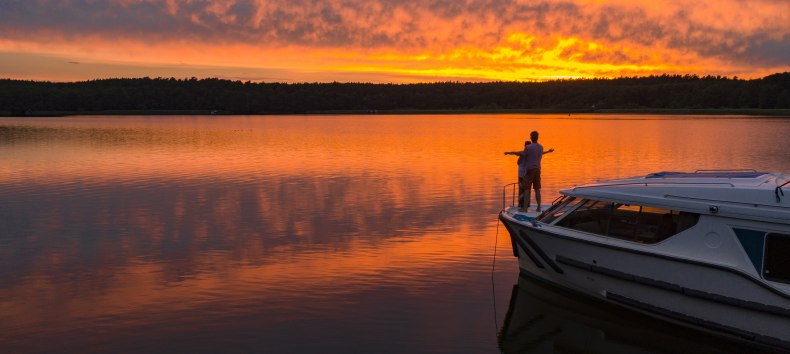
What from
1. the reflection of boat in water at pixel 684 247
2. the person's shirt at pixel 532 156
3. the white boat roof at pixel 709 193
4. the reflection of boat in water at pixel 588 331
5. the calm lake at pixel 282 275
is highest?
the person's shirt at pixel 532 156

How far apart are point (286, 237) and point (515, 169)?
22165 millimetres

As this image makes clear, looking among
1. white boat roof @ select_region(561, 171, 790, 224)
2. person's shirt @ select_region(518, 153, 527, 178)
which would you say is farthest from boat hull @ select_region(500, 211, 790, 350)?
person's shirt @ select_region(518, 153, 527, 178)

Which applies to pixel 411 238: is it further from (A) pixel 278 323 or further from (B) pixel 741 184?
(B) pixel 741 184

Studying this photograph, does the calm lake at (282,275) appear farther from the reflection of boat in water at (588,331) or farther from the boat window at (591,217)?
the boat window at (591,217)

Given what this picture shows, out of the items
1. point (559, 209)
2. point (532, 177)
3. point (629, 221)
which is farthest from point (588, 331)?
point (532, 177)

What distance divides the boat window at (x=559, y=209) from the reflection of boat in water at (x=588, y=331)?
170cm

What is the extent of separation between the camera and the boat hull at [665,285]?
1190cm

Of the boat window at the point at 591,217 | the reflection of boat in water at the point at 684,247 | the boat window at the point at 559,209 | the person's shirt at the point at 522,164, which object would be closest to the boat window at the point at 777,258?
the reflection of boat in water at the point at 684,247

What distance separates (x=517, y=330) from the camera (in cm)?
1350

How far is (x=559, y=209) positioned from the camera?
15.1 m

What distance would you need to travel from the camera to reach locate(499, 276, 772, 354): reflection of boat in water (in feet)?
41.2

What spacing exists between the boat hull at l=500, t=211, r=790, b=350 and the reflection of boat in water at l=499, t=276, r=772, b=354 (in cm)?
24

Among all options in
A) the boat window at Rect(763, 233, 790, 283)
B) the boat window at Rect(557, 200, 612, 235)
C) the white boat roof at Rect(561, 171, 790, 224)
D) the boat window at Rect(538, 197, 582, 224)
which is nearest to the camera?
the boat window at Rect(763, 233, 790, 283)

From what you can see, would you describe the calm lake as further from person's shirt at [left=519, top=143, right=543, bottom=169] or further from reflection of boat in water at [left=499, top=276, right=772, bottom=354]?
person's shirt at [left=519, top=143, right=543, bottom=169]
